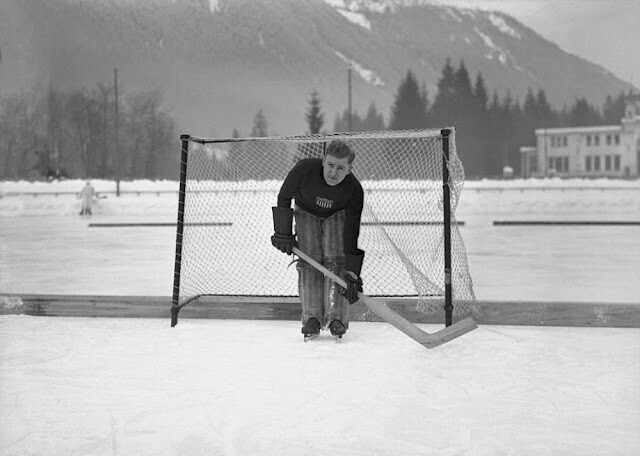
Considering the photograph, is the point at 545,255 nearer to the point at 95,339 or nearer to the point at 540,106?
the point at 95,339

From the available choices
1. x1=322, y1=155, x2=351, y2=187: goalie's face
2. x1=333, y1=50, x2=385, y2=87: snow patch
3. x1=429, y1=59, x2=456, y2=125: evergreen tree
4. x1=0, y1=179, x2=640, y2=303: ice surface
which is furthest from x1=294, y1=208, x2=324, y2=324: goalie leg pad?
x1=333, y1=50, x2=385, y2=87: snow patch

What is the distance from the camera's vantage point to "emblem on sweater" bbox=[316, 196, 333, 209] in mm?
3639

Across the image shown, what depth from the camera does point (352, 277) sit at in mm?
3537

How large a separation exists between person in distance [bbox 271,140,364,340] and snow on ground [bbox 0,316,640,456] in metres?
0.18

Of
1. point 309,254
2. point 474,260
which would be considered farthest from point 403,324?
point 474,260

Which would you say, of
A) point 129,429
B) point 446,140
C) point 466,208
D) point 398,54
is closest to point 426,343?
point 446,140

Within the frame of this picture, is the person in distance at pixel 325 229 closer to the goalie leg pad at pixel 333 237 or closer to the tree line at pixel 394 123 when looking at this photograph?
the goalie leg pad at pixel 333 237

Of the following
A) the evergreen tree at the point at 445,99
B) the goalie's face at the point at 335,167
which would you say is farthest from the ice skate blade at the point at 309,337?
the evergreen tree at the point at 445,99

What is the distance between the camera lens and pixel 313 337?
3.72 metres

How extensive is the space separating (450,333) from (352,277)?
1.94ft

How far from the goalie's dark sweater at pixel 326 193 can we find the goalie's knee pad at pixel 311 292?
248 mm

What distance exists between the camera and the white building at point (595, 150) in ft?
178

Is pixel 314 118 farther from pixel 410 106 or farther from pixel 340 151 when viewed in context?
pixel 340 151

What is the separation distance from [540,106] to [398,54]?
12711 centimetres
